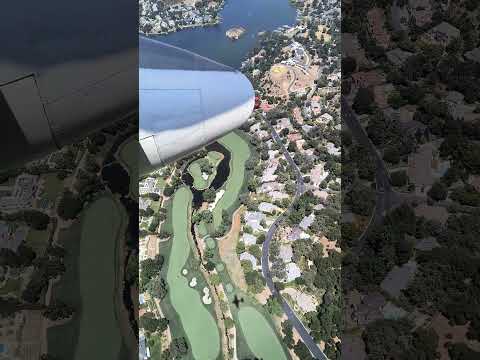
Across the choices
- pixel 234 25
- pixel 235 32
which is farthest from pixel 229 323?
pixel 234 25

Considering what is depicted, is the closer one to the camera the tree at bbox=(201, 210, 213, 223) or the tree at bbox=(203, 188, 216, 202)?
the tree at bbox=(201, 210, 213, 223)

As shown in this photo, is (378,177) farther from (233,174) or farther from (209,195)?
(209,195)

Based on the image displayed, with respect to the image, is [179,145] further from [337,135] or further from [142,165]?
[337,135]

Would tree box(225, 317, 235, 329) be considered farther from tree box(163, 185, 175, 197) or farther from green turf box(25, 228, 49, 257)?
green turf box(25, 228, 49, 257)

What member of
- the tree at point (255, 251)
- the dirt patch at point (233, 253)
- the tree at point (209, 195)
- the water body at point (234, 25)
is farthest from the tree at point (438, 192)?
the water body at point (234, 25)

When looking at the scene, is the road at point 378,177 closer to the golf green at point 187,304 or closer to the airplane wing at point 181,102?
the golf green at point 187,304

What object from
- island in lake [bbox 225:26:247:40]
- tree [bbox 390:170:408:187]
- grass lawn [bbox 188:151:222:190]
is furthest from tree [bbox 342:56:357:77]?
grass lawn [bbox 188:151:222:190]

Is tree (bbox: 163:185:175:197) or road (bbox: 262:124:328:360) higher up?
tree (bbox: 163:185:175:197)
